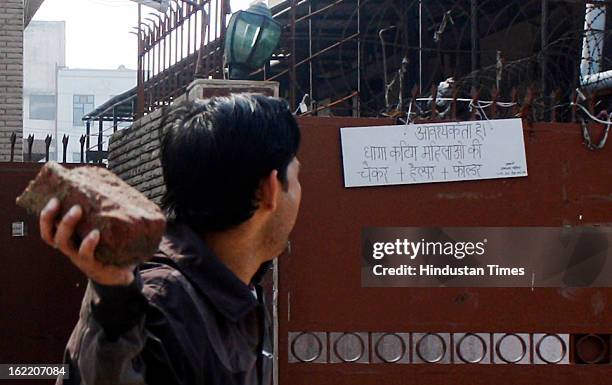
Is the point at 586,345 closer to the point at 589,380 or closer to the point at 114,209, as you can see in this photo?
the point at 589,380

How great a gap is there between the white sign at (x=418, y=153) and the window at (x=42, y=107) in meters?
60.6

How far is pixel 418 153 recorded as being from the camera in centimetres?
619

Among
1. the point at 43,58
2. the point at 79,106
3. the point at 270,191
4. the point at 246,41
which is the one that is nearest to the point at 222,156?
the point at 270,191

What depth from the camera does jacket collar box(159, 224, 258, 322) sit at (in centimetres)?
201

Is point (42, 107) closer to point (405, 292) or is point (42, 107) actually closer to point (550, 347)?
point (405, 292)

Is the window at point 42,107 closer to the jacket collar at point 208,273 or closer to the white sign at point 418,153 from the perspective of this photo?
the white sign at point 418,153

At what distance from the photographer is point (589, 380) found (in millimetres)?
6148

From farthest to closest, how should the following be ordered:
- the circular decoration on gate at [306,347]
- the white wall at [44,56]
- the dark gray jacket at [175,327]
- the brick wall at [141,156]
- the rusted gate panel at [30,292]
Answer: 1. the white wall at [44,56]
2. the rusted gate panel at [30,292]
3. the brick wall at [141,156]
4. the circular decoration on gate at [306,347]
5. the dark gray jacket at [175,327]

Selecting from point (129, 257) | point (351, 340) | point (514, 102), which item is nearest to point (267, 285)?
point (351, 340)

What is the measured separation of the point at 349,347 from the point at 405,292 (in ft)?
1.53

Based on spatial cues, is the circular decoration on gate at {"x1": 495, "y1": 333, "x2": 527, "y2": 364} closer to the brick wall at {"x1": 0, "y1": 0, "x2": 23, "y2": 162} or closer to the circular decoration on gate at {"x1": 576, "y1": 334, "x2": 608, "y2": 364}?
the circular decoration on gate at {"x1": 576, "y1": 334, "x2": 608, "y2": 364}

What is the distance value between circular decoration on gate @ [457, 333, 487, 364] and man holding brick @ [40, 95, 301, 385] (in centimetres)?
401

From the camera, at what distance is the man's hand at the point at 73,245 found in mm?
1532

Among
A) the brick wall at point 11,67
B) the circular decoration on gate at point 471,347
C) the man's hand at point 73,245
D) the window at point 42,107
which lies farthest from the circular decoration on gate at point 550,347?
the window at point 42,107
